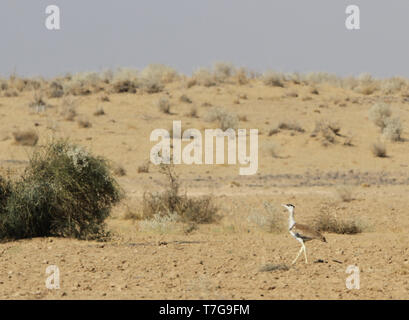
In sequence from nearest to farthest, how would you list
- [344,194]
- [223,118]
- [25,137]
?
[344,194], [25,137], [223,118]

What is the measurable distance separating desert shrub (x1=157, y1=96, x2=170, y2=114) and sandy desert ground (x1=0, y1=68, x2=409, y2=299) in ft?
1.17

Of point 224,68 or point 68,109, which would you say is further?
point 224,68

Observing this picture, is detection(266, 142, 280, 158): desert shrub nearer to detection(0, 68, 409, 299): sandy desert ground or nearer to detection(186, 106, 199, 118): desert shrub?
detection(0, 68, 409, 299): sandy desert ground

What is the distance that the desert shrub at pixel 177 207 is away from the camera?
1515 cm

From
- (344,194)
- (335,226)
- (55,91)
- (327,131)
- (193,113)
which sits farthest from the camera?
(55,91)

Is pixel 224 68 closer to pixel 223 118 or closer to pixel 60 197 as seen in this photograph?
pixel 223 118

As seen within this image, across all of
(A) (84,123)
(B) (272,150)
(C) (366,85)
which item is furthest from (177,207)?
(C) (366,85)

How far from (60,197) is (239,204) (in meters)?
7.62

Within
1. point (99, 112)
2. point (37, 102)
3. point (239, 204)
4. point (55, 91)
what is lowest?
point (239, 204)

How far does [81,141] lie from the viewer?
2847cm

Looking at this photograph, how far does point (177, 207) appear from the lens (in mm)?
15281

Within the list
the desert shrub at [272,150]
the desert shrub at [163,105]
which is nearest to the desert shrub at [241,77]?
the desert shrub at [163,105]

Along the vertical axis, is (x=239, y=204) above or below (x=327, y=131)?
below

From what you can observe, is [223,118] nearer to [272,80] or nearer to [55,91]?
[272,80]
